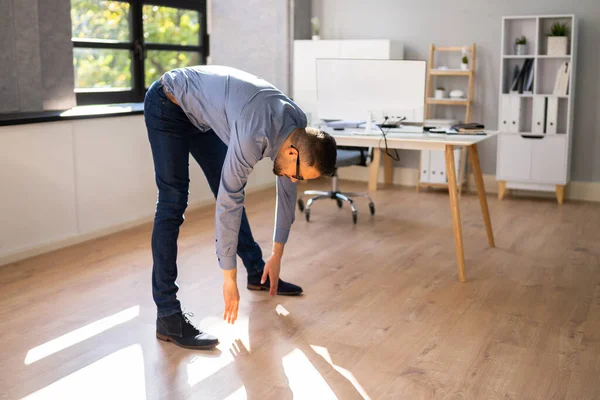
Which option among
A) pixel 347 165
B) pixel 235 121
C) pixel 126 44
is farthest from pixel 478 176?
pixel 126 44

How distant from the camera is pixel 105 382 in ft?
8.06

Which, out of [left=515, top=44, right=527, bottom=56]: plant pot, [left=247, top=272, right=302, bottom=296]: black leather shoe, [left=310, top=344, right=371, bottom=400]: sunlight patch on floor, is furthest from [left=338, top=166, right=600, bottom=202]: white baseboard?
[left=310, top=344, right=371, bottom=400]: sunlight patch on floor

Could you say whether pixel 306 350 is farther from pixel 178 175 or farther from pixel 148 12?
pixel 148 12

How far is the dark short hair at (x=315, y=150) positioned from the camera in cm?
230

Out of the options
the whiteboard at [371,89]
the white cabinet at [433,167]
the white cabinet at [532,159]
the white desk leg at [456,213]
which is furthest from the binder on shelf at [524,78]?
the white desk leg at [456,213]

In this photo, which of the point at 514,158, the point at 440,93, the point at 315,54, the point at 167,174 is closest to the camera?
the point at 167,174

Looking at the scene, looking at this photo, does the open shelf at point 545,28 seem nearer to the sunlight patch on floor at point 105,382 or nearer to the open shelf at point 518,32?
the open shelf at point 518,32

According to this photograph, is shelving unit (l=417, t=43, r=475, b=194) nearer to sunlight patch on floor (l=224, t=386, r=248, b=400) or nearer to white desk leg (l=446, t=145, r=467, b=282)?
white desk leg (l=446, t=145, r=467, b=282)

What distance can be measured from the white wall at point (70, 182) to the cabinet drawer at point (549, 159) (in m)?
3.06

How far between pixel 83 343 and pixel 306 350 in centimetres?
87

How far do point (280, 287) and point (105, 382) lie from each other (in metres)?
1.14

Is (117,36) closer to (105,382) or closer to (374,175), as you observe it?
(374,175)

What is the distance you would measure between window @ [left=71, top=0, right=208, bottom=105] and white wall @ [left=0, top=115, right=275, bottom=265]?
2.79ft

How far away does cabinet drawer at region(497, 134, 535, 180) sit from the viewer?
231 inches
